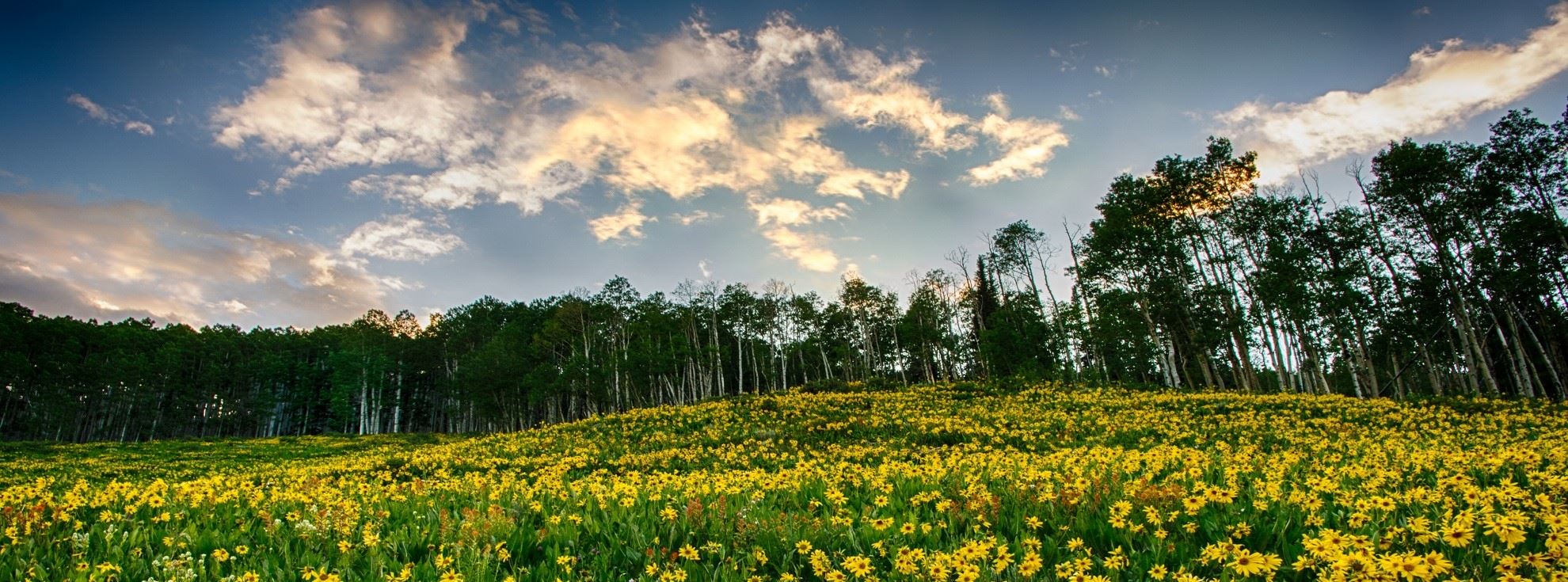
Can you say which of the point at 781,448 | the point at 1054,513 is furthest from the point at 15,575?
the point at 781,448

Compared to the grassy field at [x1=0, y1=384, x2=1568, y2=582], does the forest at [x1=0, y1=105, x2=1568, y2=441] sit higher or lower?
higher

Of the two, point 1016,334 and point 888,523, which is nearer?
point 888,523

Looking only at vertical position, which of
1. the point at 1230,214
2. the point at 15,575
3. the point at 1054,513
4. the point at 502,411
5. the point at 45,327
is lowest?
the point at 1054,513

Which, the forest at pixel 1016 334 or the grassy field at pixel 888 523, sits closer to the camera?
the grassy field at pixel 888 523

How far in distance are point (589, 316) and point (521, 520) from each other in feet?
171

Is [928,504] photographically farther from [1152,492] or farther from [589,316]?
[589,316]

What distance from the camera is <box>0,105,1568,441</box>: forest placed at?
2577 cm

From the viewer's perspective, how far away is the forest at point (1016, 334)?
25766mm

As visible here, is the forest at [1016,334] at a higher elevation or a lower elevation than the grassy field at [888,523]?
higher

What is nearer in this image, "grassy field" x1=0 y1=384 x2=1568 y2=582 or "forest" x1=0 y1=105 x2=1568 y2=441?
"grassy field" x1=0 y1=384 x2=1568 y2=582

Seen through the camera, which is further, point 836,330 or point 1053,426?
point 836,330

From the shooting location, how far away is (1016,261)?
43.4 m

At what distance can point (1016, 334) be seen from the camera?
38.8 metres

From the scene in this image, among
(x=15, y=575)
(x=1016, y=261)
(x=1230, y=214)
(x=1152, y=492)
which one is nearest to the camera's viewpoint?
(x=15, y=575)
